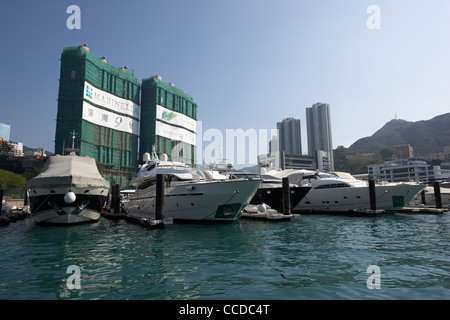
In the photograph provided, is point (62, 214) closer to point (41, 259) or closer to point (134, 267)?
point (41, 259)

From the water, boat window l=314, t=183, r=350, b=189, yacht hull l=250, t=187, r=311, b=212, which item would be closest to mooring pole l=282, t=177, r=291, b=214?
yacht hull l=250, t=187, r=311, b=212

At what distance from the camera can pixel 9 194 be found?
158ft

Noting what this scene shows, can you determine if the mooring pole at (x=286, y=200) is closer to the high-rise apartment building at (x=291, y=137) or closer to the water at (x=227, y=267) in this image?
the water at (x=227, y=267)

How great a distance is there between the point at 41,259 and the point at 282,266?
7.90m

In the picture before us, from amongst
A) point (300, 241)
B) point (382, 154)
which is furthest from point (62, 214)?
point (382, 154)

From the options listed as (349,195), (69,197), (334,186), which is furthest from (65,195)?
(349,195)

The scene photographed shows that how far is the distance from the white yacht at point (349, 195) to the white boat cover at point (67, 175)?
21.2 m

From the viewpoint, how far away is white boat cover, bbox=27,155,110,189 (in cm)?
1770

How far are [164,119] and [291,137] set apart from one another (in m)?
106

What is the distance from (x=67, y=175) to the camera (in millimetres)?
18047

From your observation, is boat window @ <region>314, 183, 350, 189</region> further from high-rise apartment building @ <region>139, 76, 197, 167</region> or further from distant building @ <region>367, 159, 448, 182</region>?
distant building @ <region>367, 159, 448, 182</region>

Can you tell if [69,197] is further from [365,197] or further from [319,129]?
[319,129]

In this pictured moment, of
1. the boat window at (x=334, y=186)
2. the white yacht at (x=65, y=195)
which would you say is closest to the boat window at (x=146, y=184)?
the white yacht at (x=65, y=195)

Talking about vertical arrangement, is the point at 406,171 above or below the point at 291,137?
below
